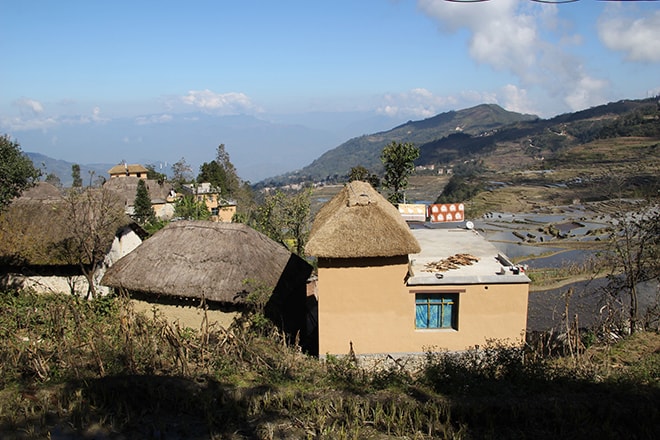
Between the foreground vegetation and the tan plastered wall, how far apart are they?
209 cm

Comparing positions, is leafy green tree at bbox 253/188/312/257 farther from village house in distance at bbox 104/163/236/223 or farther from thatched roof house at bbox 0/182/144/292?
village house in distance at bbox 104/163/236/223

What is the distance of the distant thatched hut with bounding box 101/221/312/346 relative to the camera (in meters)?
11.9

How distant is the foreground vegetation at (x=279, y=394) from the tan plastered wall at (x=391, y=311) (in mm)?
2091

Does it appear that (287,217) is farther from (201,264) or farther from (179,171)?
(179,171)

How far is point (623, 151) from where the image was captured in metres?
80.6

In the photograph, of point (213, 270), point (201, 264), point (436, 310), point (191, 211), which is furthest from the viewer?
point (191, 211)

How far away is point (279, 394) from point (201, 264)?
22.9 ft

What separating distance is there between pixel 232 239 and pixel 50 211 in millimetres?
6786

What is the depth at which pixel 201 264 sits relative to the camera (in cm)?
1238

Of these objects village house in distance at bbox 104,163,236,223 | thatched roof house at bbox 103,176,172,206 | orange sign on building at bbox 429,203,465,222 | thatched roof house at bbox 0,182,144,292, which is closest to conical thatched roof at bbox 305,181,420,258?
thatched roof house at bbox 0,182,144,292

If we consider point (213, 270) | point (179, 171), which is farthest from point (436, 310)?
point (179, 171)

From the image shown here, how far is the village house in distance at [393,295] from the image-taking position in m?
10.0

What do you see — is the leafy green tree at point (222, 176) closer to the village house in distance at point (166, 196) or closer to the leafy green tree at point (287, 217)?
the village house in distance at point (166, 196)

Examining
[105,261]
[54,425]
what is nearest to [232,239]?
[105,261]
